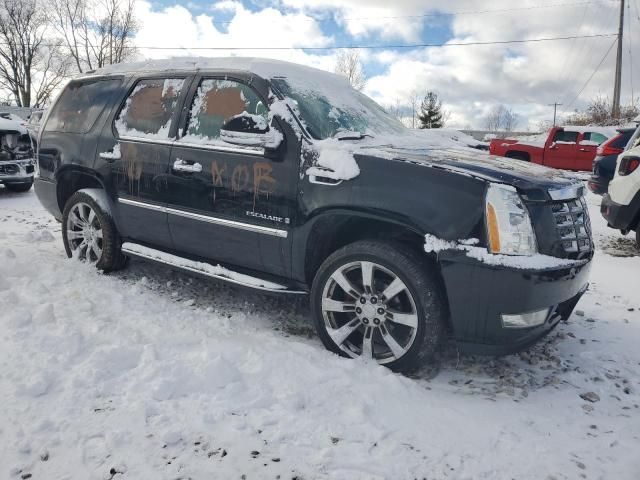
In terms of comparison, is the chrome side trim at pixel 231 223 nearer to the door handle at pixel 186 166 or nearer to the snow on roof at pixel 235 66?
the door handle at pixel 186 166

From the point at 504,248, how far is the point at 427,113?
53.8 meters

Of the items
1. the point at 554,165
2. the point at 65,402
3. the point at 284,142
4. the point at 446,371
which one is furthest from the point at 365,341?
the point at 554,165

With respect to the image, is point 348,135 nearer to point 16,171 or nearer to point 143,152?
point 143,152

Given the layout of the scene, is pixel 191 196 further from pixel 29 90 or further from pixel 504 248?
pixel 29 90

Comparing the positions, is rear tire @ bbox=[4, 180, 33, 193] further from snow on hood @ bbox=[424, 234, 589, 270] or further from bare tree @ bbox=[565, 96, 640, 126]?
→ bare tree @ bbox=[565, 96, 640, 126]

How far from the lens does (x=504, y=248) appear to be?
2.47m

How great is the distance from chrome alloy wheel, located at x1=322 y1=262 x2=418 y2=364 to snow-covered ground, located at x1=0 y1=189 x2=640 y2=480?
0.45 ft

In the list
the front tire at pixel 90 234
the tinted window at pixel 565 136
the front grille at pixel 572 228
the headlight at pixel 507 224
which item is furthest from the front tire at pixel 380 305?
the tinted window at pixel 565 136

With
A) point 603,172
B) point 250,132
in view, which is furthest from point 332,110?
point 603,172

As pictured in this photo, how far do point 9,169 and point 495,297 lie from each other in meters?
9.43

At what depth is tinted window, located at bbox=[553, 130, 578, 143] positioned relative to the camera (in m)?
15.4

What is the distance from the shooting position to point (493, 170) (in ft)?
8.81

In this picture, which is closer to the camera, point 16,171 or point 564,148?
point 16,171

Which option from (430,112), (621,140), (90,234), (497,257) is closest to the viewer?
(497,257)
